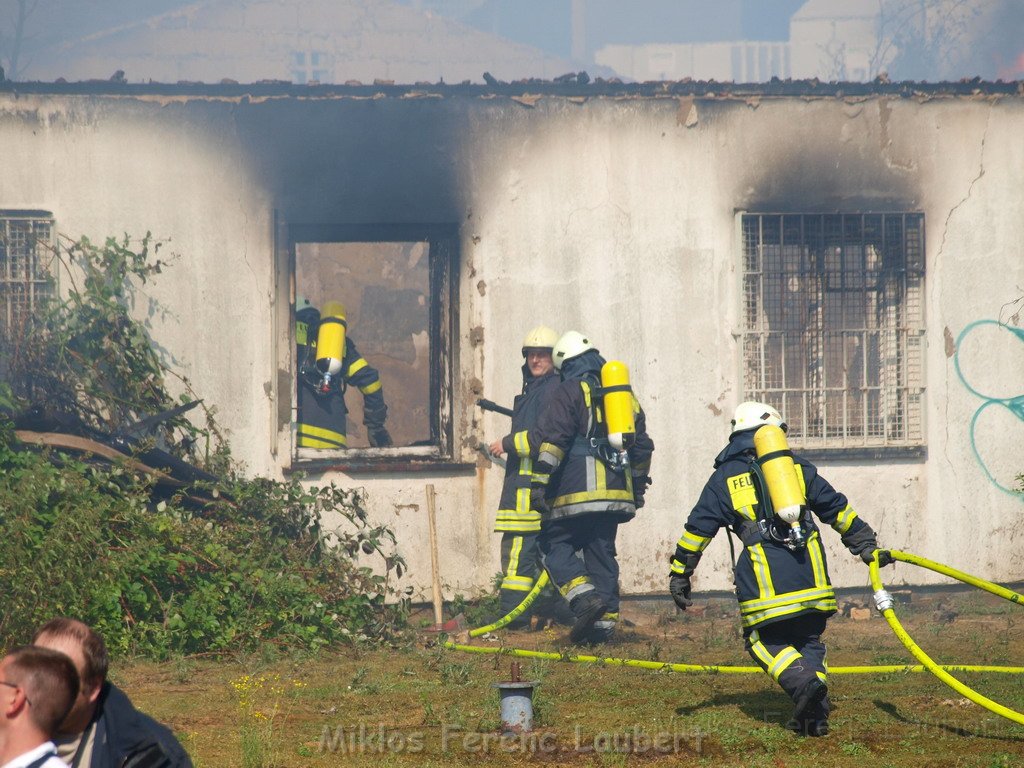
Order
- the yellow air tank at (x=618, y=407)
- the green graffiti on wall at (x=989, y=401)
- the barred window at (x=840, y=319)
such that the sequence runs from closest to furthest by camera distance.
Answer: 1. the yellow air tank at (x=618, y=407)
2. the barred window at (x=840, y=319)
3. the green graffiti on wall at (x=989, y=401)

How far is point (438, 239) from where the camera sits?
9.75 metres

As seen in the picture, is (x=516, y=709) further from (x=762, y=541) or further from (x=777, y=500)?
(x=777, y=500)

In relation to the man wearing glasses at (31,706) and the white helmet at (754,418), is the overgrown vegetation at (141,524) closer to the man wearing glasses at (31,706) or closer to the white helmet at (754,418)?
the white helmet at (754,418)

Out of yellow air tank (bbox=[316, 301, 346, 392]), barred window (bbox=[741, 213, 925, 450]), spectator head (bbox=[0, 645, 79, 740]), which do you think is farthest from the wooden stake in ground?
spectator head (bbox=[0, 645, 79, 740])

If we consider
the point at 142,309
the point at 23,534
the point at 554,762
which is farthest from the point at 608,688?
the point at 142,309

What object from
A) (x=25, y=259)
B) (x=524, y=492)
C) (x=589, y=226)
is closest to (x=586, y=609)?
(x=524, y=492)

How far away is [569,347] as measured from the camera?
8680 millimetres

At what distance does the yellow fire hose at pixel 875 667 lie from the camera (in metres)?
5.72

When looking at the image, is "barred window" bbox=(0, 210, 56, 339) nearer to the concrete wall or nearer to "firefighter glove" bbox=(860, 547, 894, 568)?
the concrete wall

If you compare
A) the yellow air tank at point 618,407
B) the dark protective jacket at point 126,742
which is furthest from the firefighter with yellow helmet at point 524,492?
the dark protective jacket at point 126,742

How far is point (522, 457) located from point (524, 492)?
10.3 inches

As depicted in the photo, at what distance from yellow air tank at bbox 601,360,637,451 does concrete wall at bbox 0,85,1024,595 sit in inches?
59.1

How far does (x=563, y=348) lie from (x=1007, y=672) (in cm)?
356

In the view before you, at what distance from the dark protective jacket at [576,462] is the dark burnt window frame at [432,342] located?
1374 mm
